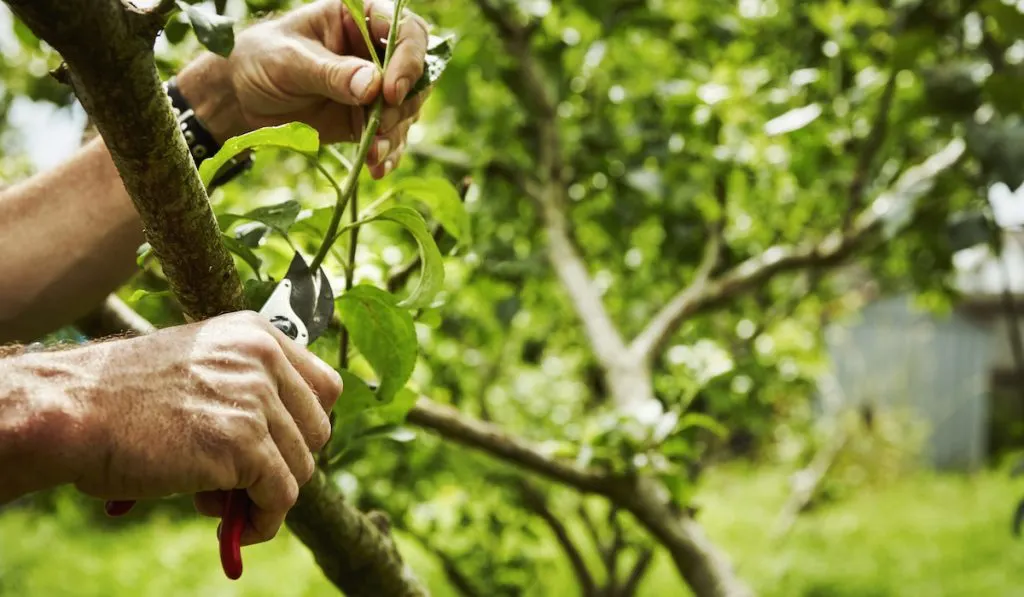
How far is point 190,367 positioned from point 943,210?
140 cm

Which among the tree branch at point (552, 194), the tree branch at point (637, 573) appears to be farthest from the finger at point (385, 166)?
the tree branch at point (637, 573)

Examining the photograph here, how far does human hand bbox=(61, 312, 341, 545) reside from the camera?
1.63 feet

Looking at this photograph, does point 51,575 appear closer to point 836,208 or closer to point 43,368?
point 836,208

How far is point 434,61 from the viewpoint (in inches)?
26.9

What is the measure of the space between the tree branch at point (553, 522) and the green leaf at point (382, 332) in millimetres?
→ 1352

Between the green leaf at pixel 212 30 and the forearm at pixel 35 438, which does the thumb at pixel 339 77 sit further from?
the forearm at pixel 35 438

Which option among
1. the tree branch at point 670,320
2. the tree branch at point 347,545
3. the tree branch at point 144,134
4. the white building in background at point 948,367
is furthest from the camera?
the white building in background at point 948,367

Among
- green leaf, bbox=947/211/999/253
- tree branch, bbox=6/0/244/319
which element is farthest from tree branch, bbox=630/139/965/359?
tree branch, bbox=6/0/244/319

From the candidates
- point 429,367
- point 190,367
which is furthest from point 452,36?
point 429,367

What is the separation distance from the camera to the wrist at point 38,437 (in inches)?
19.2

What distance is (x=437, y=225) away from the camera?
862 millimetres

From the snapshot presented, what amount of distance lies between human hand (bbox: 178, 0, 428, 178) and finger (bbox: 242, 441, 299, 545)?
0.90ft

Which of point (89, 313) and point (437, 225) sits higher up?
point (437, 225)

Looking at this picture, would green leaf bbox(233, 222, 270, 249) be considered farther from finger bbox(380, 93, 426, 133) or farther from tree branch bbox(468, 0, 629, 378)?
tree branch bbox(468, 0, 629, 378)
